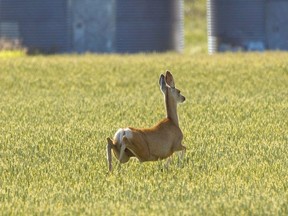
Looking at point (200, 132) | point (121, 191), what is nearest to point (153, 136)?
point (121, 191)

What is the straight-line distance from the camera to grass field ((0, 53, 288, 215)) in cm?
1089

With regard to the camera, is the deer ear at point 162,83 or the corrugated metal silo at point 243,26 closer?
the deer ear at point 162,83

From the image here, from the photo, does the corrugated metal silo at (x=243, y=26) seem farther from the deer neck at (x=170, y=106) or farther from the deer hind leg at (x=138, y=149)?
the deer hind leg at (x=138, y=149)

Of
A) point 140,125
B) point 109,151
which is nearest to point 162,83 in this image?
point 109,151

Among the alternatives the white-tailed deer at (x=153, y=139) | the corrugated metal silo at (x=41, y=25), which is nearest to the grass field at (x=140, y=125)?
the white-tailed deer at (x=153, y=139)

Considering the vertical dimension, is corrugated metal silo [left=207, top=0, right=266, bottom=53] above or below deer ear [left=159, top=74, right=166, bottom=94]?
below

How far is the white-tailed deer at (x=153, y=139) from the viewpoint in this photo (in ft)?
39.9

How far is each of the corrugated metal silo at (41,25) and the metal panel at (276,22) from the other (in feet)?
23.6

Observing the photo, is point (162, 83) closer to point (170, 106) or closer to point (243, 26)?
point (170, 106)

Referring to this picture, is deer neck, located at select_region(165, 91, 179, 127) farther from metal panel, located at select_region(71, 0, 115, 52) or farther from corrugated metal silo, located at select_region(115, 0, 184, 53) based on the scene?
metal panel, located at select_region(71, 0, 115, 52)

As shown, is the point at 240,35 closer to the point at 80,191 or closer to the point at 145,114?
the point at 145,114

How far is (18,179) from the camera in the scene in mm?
12438

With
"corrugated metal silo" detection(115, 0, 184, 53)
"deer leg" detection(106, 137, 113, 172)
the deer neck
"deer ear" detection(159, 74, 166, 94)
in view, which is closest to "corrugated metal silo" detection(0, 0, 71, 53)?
"corrugated metal silo" detection(115, 0, 184, 53)

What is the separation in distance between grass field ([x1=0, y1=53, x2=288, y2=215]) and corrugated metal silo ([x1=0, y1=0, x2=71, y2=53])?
1045 centimetres
